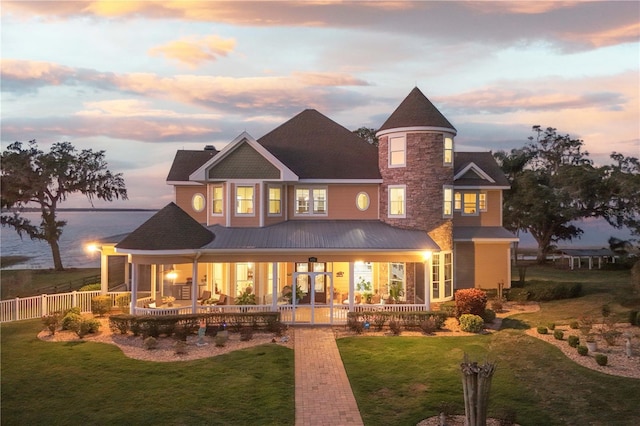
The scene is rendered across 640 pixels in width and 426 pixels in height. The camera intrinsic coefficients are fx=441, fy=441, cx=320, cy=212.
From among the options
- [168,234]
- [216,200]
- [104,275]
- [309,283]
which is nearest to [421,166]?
[309,283]

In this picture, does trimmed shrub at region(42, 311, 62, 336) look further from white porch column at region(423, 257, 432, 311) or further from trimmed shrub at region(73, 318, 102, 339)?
white porch column at region(423, 257, 432, 311)

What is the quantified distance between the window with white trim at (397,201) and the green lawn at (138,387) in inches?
447

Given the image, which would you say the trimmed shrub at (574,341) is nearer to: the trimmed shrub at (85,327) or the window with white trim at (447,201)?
the window with white trim at (447,201)

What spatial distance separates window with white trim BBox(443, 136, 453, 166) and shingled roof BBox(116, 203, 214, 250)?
42.9 feet

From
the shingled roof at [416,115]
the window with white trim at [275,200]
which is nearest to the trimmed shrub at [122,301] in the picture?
the window with white trim at [275,200]

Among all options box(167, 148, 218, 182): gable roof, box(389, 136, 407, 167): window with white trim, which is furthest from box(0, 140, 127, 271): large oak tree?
box(389, 136, 407, 167): window with white trim

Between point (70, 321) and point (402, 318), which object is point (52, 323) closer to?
point (70, 321)

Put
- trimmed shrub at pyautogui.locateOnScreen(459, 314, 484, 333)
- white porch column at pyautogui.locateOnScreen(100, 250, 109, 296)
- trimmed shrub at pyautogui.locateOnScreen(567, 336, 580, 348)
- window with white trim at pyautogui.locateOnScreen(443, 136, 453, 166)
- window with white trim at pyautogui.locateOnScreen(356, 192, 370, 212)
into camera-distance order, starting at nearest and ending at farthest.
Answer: trimmed shrub at pyautogui.locateOnScreen(567, 336, 580, 348), trimmed shrub at pyautogui.locateOnScreen(459, 314, 484, 333), white porch column at pyautogui.locateOnScreen(100, 250, 109, 296), window with white trim at pyautogui.locateOnScreen(443, 136, 453, 166), window with white trim at pyautogui.locateOnScreen(356, 192, 370, 212)

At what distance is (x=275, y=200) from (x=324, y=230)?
11.0 ft

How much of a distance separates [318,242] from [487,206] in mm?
12833

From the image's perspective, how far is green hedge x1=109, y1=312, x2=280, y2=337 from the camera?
58.8ft

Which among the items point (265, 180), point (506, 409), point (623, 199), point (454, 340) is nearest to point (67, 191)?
point (265, 180)

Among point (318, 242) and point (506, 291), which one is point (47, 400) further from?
point (506, 291)

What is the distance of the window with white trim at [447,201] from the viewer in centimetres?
2425
